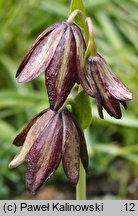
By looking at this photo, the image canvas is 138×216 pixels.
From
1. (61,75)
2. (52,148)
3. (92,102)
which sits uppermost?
(61,75)

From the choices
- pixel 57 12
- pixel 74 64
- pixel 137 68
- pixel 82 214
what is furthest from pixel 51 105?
pixel 57 12

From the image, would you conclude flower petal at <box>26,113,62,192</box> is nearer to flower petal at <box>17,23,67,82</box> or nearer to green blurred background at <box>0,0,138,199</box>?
flower petal at <box>17,23,67,82</box>

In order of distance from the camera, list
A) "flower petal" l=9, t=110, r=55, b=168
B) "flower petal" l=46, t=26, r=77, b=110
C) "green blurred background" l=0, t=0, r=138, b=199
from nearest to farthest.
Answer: "flower petal" l=46, t=26, r=77, b=110
"flower petal" l=9, t=110, r=55, b=168
"green blurred background" l=0, t=0, r=138, b=199

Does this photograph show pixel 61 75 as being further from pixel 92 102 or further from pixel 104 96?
pixel 92 102

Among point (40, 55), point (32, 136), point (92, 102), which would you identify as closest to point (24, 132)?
point (32, 136)

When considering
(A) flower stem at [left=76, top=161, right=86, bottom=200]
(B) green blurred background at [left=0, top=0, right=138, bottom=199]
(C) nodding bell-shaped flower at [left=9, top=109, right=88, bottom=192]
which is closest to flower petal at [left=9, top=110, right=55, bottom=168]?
(C) nodding bell-shaped flower at [left=9, top=109, right=88, bottom=192]

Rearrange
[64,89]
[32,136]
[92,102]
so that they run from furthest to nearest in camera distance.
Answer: [92,102]
[32,136]
[64,89]

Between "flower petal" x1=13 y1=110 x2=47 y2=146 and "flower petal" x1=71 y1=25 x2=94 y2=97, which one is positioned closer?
"flower petal" x1=71 y1=25 x2=94 y2=97

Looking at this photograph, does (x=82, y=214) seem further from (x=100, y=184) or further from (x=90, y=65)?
(x=100, y=184)
